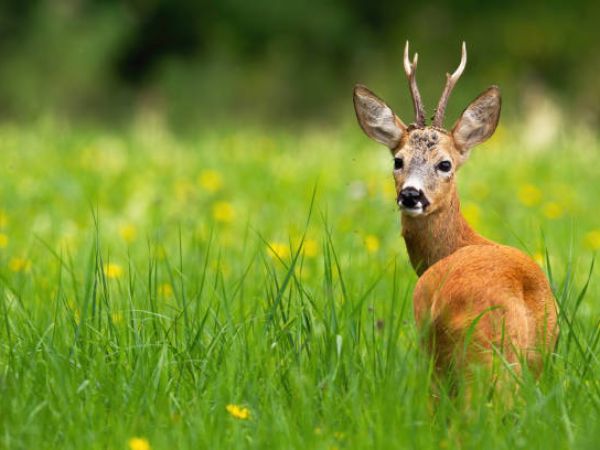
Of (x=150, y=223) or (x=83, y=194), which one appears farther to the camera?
(x=83, y=194)

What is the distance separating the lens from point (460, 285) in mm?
3029

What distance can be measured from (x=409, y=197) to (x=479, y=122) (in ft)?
1.73

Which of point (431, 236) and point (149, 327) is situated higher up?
point (431, 236)

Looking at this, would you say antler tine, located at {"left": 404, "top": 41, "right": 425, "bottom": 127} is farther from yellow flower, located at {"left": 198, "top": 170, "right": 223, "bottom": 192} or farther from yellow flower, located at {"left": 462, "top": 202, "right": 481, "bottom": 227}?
yellow flower, located at {"left": 198, "top": 170, "right": 223, "bottom": 192}

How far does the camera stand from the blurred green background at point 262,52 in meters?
22.5

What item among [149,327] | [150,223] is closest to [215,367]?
[149,327]

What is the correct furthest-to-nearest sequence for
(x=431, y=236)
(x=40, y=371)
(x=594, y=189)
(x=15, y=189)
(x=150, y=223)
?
(x=594, y=189), (x=15, y=189), (x=150, y=223), (x=431, y=236), (x=40, y=371)

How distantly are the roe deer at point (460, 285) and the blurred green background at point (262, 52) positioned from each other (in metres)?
17.4

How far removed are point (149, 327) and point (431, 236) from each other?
0.91 meters

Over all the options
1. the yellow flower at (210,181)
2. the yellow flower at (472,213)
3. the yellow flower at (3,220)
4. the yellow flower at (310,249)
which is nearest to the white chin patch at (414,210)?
the yellow flower at (310,249)

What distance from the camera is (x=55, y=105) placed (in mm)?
22281

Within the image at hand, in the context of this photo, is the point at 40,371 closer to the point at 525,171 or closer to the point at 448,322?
the point at 448,322

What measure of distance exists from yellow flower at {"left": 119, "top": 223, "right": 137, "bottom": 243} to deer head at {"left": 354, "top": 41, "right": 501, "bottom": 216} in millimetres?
2152

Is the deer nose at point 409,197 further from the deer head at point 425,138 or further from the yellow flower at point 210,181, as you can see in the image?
the yellow flower at point 210,181
